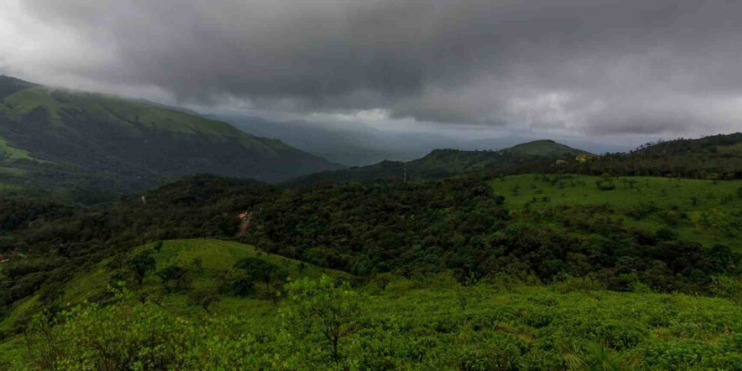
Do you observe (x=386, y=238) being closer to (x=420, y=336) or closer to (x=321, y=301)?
(x=420, y=336)

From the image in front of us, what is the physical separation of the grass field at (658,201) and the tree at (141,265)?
303 ft

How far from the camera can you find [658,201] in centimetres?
8481

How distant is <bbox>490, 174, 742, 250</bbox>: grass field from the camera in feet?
228

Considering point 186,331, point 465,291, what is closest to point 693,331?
point 465,291

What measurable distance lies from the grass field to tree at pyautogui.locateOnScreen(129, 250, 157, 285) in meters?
92.3

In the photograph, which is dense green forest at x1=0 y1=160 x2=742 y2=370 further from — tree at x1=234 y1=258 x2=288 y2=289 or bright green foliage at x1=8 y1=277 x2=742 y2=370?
tree at x1=234 y1=258 x2=288 y2=289

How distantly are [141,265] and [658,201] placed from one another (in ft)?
390

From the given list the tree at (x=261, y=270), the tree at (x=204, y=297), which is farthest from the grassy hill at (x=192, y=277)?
the tree at (x=261, y=270)

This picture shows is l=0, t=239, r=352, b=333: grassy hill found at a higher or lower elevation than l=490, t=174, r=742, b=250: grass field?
lower

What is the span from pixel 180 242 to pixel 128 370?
65.6 m

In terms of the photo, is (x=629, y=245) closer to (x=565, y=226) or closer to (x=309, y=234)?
(x=565, y=226)

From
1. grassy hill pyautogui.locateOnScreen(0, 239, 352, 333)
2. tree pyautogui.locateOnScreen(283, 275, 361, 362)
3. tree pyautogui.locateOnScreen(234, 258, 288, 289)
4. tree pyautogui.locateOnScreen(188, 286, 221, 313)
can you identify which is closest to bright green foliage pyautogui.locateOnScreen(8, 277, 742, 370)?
tree pyautogui.locateOnScreen(283, 275, 361, 362)

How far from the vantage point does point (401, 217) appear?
11725 cm

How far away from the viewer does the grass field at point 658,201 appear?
6950 cm
